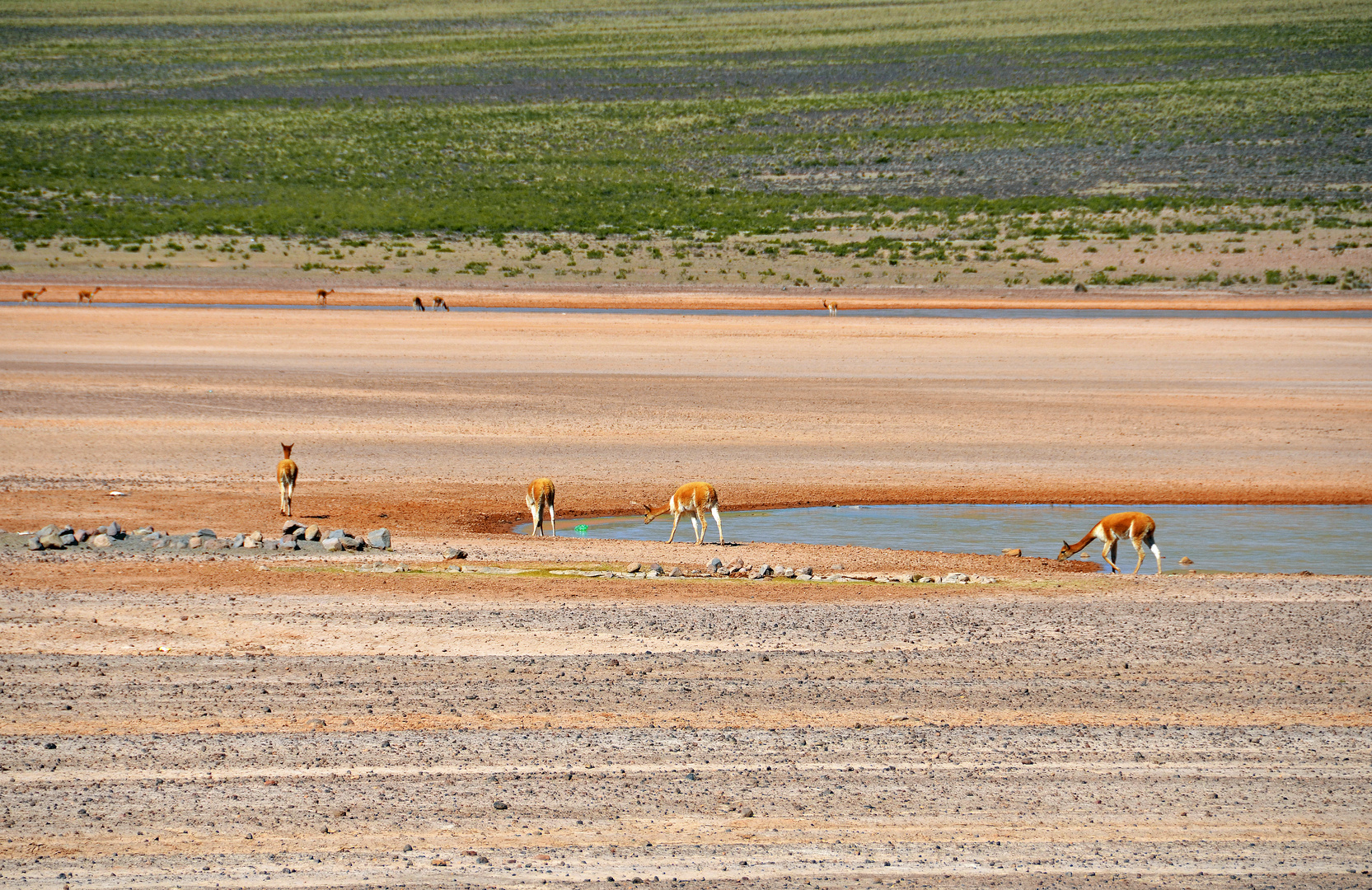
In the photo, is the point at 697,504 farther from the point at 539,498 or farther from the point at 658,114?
the point at 658,114

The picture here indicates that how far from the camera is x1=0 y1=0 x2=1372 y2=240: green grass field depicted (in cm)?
6406

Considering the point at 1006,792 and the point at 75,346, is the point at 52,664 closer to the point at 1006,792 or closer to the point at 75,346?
the point at 1006,792

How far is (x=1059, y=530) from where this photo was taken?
55.7 ft

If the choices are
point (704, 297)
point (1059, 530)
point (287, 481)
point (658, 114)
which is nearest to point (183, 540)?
point (287, 481)

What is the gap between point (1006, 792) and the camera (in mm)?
8164

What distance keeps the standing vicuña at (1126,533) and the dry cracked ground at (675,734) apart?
3.93 ft

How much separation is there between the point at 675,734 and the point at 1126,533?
7211 millimetres

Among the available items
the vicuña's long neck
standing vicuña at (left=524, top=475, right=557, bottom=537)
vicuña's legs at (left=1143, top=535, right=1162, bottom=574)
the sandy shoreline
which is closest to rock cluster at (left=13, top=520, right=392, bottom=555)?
standing vicuña at (left=524, top=475, right=557, bottom=537)

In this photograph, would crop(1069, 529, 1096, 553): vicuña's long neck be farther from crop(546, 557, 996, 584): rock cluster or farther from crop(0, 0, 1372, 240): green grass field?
crop(0, 0, 1372, 240): green grass field

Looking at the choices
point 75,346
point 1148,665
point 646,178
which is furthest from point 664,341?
point 646,178

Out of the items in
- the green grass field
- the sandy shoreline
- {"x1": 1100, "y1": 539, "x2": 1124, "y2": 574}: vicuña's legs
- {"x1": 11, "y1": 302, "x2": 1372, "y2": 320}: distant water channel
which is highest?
the green grass field

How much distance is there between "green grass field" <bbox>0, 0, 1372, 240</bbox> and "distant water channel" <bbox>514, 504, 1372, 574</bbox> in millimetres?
41603

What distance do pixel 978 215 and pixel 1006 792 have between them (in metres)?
55.8

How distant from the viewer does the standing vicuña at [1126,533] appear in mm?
14305
